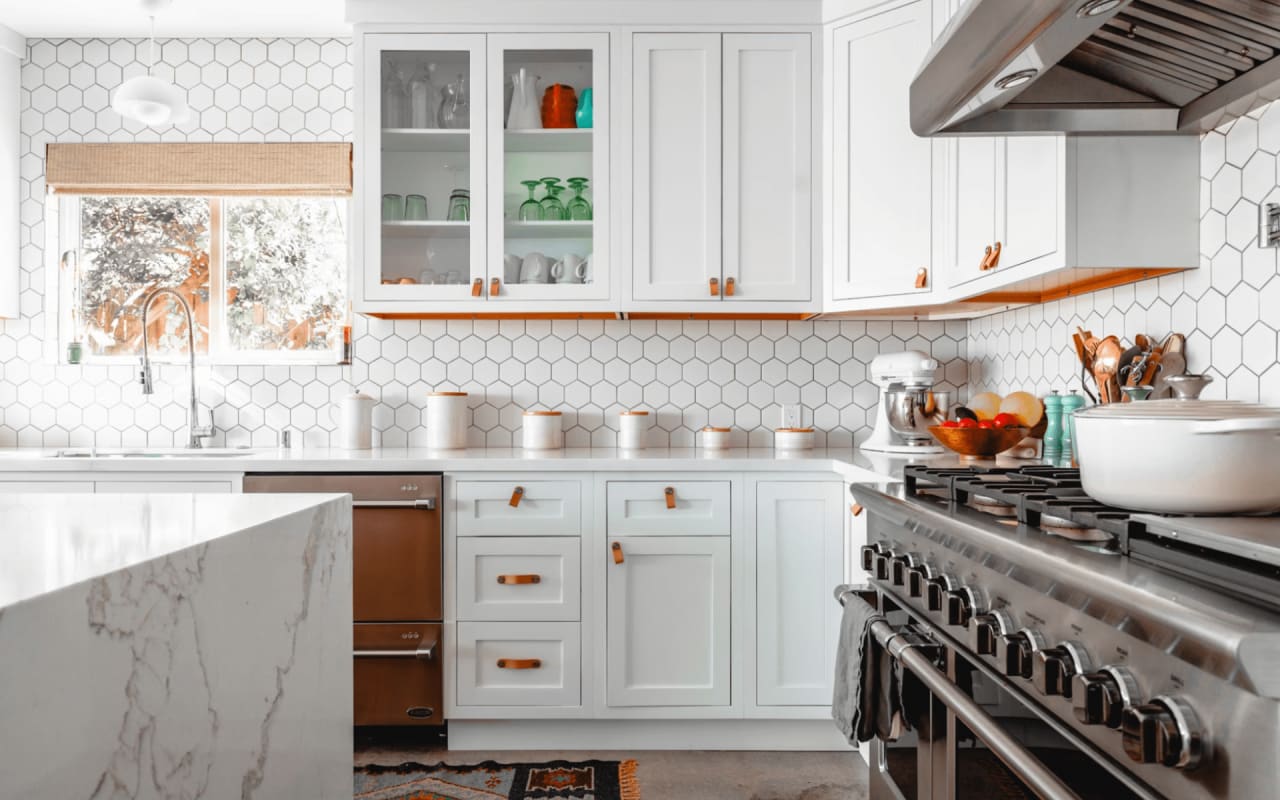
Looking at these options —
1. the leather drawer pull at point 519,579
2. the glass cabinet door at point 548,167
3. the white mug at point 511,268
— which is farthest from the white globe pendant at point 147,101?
the leather drawer pull at point 519,579

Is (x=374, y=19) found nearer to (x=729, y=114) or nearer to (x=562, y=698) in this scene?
(x=729, y=114)

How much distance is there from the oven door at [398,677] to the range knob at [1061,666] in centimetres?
196

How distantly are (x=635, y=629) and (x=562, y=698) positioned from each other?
0.30 meters

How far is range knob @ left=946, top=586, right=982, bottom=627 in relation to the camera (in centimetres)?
120

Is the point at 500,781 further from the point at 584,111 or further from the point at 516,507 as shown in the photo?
the point at 584,111

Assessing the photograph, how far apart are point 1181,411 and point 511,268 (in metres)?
2.18

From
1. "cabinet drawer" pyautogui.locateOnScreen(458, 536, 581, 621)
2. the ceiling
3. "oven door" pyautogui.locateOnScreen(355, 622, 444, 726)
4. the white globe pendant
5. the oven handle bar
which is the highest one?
the ceiling

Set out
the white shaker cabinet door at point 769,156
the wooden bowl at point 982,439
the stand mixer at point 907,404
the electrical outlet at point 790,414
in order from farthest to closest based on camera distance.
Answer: the electrical outlet at point 790,414 → the white shaker cabinet door at point 769,156 → the stand mixer at point 907,404 → the wooden bowl at point 982,439

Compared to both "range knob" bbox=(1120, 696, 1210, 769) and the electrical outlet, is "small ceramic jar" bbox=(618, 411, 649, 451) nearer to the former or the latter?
the electrical outlet

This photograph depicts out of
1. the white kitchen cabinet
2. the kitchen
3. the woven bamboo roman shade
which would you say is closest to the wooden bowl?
the kitchen

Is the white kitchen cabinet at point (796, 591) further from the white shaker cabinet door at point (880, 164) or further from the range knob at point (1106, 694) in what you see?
the range knob at point (1106, 694)

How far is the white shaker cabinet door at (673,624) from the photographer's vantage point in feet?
8.36

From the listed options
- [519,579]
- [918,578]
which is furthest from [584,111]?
[918,578]

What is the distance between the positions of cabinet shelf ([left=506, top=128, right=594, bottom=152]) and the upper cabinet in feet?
0.60
